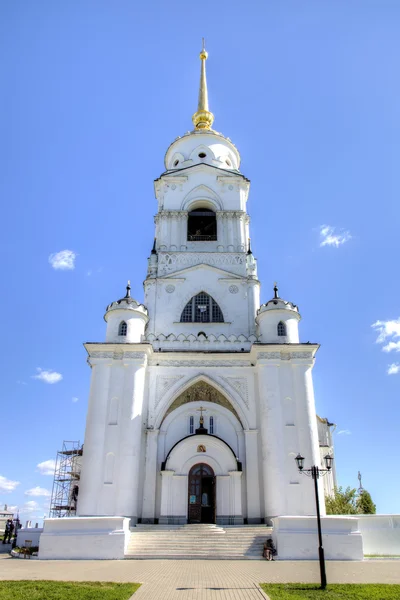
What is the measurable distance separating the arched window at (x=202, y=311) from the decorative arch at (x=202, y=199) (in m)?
6.72

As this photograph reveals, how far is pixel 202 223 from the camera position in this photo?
3142 centimetres

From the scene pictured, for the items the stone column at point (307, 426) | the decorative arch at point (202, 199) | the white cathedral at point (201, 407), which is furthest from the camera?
the decorative arch at point (202, 199)

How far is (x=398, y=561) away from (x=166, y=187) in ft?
81.1

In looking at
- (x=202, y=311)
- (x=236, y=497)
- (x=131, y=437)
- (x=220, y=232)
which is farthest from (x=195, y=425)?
(x=220, y=232)

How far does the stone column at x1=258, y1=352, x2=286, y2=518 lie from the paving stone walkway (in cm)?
487

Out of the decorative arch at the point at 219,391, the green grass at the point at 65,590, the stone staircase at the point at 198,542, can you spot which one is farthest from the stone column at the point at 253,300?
the green grass at the point at 65,590

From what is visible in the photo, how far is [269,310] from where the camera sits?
994 inches

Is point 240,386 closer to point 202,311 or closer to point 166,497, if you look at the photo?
point 202,311

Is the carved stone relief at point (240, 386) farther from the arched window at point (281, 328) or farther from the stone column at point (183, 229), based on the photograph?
the stone column at point (183, 229)

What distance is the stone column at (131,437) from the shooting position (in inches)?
813

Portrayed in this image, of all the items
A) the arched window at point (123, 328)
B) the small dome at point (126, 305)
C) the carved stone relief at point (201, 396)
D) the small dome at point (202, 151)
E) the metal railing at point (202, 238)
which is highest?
the small dome at point (202, 151)

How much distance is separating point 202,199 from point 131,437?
657 inches

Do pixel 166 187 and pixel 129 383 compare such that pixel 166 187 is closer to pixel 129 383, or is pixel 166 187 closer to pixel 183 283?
pixel 183 283

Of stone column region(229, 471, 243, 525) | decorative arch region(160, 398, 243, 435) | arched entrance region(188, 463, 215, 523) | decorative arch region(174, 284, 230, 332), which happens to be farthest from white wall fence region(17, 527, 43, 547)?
decorative arch region(174, 284, 230, 332)
